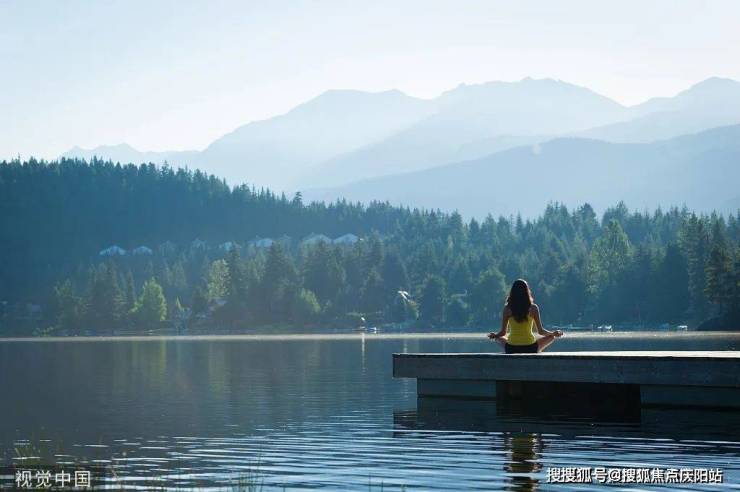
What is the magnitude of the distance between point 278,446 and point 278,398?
1467 centimetres

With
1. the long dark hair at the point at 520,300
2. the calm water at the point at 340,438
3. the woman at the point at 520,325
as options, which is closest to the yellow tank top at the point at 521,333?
the woman at the point at 520,325

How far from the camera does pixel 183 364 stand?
74688 millimetres

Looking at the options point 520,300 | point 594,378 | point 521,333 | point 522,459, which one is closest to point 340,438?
point 522,459

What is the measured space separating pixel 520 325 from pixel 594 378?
2932mm

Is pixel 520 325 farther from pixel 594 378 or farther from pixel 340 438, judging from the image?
pixel 340 438

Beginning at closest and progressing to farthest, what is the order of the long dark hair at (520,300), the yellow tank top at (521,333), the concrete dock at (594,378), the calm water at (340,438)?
the calm water at (340,438)
the concrete dock at (594,378)
the long dark hair at (520,300)
the yellow tank top at (521,333)

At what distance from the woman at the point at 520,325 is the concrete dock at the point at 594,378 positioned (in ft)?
2.44

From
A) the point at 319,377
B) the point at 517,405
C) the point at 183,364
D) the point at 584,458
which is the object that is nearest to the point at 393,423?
the point at 517,405

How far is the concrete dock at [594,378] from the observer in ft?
101

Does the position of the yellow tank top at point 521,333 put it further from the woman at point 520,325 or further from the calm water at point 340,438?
the calm water at point 340,438

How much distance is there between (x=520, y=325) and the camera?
113 ft

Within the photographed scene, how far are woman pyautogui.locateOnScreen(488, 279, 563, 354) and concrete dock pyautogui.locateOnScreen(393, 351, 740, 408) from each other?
0.74 m

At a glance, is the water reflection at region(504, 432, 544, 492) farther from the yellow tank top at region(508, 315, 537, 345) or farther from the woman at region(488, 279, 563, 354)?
the yellow tank top at region(508, 315, 537, 345)

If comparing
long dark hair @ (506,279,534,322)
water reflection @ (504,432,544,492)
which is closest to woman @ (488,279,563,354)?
long dark hair @ (506,279,534,322)
